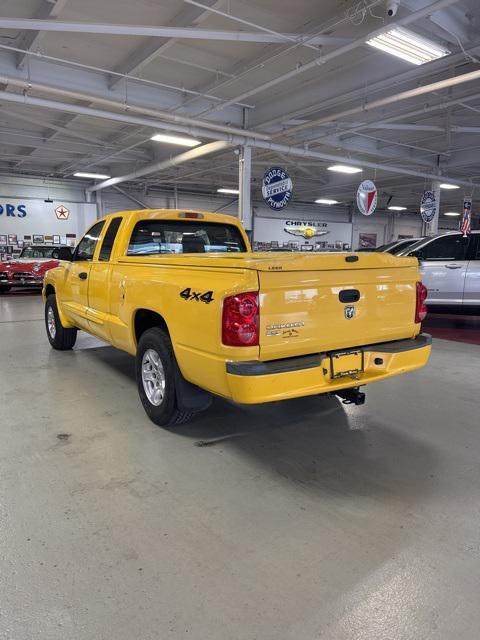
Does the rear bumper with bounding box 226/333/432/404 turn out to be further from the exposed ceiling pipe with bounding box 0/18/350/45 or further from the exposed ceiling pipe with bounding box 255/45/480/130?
the exposed ceiling pipe with bounding box 255/45/480/130

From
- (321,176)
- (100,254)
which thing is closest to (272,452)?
(100,254)

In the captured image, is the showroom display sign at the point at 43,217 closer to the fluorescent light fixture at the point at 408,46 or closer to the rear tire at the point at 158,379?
the fluorescent light fixture at the point at 408,46

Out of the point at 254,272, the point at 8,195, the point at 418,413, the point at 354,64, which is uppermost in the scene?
the point at 354,64

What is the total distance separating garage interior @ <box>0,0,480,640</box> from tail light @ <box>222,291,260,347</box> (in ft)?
3.21

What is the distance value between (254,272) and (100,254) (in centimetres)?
265

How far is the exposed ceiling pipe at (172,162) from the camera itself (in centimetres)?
1222

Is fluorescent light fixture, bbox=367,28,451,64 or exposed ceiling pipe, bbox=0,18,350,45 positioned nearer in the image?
exposed ceiling pipe, bbox=0,18,350,45

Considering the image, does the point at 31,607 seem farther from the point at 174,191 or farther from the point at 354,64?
the point at 174,191

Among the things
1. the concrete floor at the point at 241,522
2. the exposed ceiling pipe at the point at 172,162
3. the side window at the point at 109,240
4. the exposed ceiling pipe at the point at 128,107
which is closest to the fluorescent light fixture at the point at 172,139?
the exposed ceiling pipe at the point at 172,162

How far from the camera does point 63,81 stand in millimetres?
8359

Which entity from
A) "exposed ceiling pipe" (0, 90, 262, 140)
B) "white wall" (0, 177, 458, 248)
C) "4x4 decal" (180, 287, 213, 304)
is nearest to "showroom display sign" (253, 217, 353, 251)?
"white wall" (0, 177, 458, 248)

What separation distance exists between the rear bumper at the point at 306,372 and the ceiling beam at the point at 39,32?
594 cm

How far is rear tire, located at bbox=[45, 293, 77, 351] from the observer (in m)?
6.25

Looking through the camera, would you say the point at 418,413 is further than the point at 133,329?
Yes
